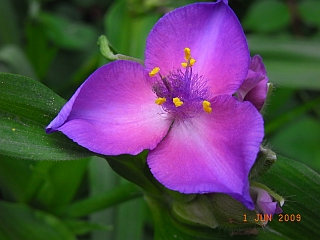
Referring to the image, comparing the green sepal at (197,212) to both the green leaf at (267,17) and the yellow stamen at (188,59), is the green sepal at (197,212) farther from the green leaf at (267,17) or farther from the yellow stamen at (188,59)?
the green leaf at (267,17)

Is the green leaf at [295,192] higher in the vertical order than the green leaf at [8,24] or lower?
lower

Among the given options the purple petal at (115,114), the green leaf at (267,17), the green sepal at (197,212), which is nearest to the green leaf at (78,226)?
the green sepal at (197,212)

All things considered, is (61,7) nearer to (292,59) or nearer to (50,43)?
(50,43)

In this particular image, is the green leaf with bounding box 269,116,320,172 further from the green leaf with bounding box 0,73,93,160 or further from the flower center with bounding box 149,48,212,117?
the green leaf with bounding box 0,73,93,160

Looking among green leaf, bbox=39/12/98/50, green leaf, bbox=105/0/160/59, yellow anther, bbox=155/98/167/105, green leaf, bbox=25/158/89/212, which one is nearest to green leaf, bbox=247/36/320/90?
green leaf, bbox=105/0/160/59

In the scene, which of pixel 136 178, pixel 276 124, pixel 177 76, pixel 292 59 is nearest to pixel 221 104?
pixel 177 76

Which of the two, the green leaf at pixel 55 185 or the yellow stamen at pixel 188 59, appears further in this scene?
the green leaf at pixel 55 185
